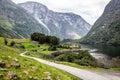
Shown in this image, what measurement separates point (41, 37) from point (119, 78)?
451ft

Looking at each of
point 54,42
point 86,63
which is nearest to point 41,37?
point 54,42

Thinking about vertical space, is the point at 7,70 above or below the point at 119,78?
above

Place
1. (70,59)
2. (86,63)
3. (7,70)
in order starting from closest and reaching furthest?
1. (7,70)
2. (86,63)
3. (70,59)

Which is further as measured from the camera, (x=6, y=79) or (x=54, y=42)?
(x=54, y=42)

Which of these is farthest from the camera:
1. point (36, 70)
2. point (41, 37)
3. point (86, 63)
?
point (41, 37)

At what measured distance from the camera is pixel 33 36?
18688 cm

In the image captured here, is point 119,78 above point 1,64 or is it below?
below

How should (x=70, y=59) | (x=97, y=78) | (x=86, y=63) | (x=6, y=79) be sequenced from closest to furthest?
1. (x=6, y=79)
2. (x=97, y=78)
3. (x=86, y=63)
4. (x=70, y=59)

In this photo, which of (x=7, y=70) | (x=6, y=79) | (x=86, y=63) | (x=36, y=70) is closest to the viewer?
(x=6, y=79)

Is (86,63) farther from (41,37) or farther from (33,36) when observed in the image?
(33,36)

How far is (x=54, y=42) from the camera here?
597ft

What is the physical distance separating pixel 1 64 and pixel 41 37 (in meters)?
152

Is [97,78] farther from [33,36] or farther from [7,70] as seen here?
[33,36]

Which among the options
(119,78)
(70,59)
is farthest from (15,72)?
(70,59)
